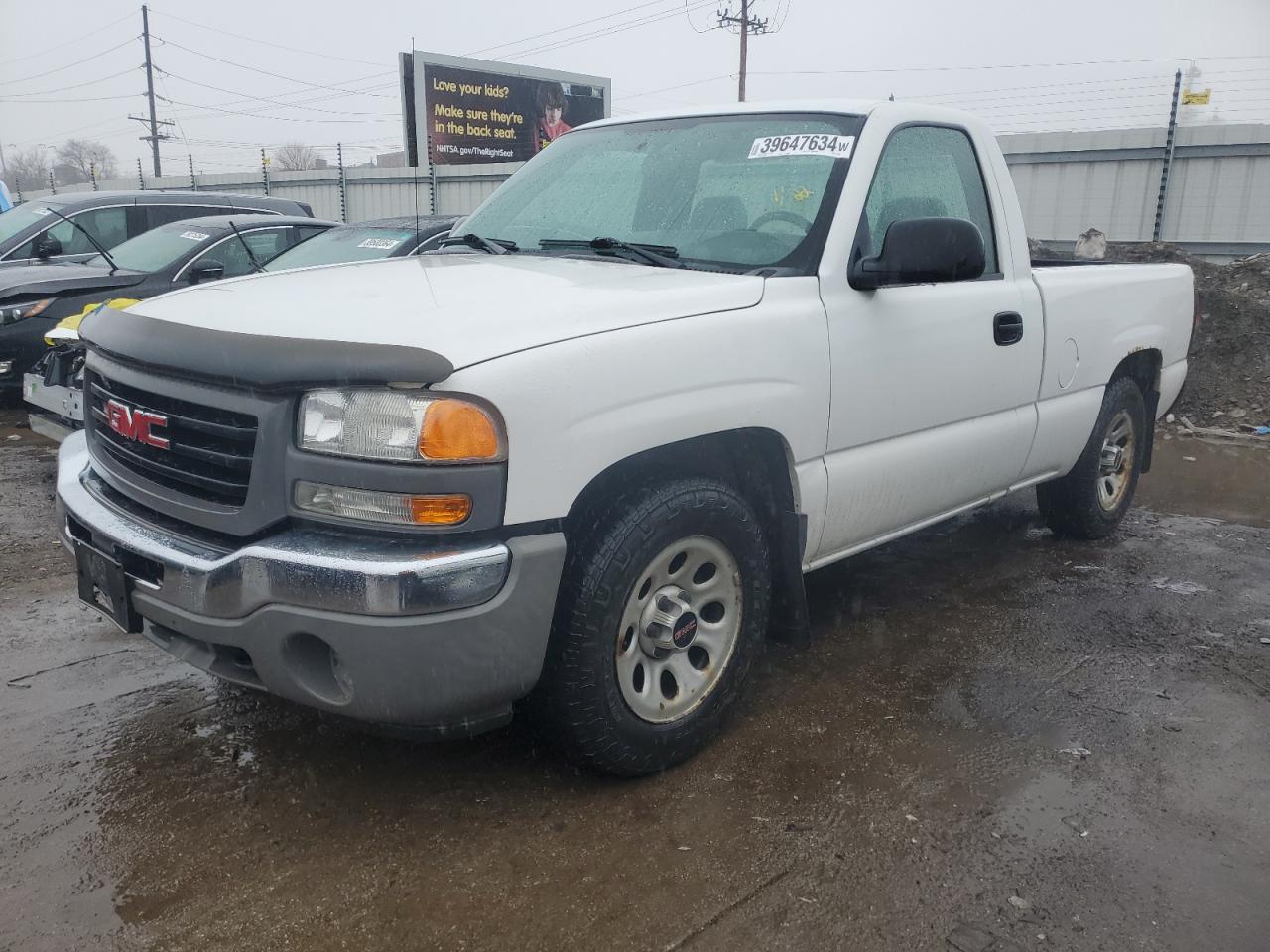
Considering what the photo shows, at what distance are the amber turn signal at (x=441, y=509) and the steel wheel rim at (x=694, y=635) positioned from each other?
56 centimetres

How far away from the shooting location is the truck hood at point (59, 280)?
7.51 meters

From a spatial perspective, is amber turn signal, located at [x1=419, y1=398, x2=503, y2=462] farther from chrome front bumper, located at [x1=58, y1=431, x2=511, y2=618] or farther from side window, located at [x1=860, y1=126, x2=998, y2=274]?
side window, located at [x1=860, y1=126, x2=998, y2=274]

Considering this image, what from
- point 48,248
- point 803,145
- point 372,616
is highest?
point 803,145

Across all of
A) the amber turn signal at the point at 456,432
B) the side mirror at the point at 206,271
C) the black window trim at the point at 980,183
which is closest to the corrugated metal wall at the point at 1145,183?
the black window trim at the point at 980,183

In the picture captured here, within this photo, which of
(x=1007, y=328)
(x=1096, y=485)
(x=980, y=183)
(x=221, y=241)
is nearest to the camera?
(x=1007, y=328)

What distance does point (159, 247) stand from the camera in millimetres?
8312

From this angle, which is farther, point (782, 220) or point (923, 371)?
point (923, 371)

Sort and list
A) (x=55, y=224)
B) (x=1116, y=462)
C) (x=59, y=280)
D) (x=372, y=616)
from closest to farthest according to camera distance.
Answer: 1. (x=372, y=616)
2. (x=1116, y=462)
3. (x=59, y=280)
4. (x=55, y=224)

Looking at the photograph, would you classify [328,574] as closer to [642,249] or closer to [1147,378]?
[642,249]

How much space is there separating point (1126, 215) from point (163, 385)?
41.5ft

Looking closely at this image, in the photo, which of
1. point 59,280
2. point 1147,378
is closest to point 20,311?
point 59,280

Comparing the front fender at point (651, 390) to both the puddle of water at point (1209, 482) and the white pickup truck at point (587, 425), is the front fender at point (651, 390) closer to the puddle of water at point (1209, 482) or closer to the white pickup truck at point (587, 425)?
the white pickup truck at point (587, 425)

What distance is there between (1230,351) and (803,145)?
714cm

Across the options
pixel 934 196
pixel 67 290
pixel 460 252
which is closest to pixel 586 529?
pixel 460 252
